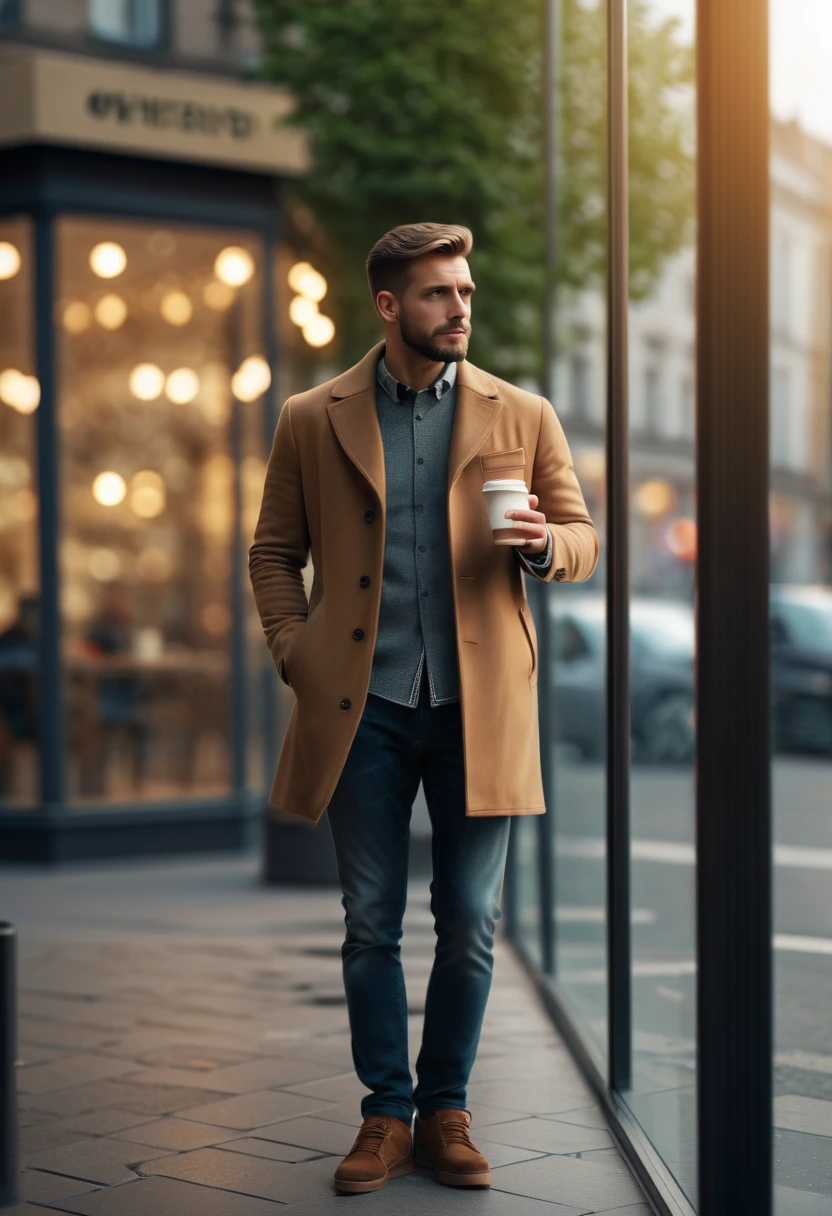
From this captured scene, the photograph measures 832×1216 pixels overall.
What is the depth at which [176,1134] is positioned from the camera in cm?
A: 460

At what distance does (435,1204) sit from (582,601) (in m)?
3.27

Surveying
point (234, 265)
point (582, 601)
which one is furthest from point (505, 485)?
point (234, 265)

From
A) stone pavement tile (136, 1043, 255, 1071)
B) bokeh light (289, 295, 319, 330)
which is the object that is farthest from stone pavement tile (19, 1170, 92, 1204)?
bokeh light (289, 295, 319, 330)

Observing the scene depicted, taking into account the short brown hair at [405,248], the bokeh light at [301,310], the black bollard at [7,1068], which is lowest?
the black bollard at [7,1068]

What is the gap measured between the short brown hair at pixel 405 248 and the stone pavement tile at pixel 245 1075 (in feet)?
7.34

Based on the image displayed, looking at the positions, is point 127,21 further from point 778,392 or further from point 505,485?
point 778,392

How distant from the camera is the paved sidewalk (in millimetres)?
4078

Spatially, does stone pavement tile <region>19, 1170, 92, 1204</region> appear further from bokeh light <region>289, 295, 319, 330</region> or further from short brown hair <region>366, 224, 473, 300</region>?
bokeh light <region>289, 295, 319, 330</region>

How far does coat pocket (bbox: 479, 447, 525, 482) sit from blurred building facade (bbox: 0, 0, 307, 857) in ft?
21.7

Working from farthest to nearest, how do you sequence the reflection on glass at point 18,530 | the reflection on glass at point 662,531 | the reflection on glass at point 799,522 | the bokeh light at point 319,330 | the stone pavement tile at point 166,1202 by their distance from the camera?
the bokeh light at point 319,330, the reflection on glass at point 18,530, the reflection on glass at point 662,531, the stone pavement tile at point 166,1202, the reflection on glass at point 799,522

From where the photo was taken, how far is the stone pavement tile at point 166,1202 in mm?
3943

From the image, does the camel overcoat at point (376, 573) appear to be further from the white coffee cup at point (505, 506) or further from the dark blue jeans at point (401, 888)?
the white coffee cup at point (505, 506)

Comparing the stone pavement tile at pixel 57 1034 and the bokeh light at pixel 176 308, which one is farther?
the bokeh light at pixel 176 308

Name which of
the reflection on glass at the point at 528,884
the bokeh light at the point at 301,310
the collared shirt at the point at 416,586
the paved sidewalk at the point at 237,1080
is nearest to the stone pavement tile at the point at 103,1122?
the paved sidewalk at the point at 237,1080
